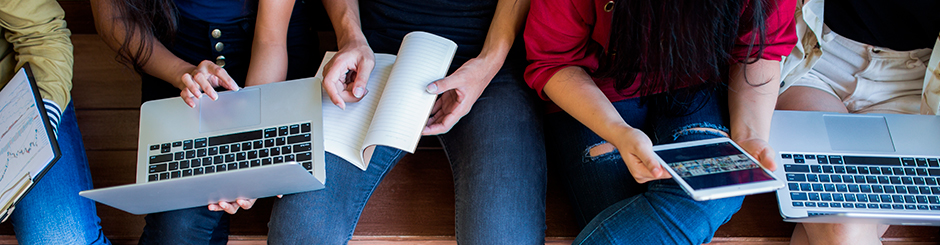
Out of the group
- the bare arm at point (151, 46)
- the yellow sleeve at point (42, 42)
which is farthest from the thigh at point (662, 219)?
the yellow sleeve at point (42, 42)

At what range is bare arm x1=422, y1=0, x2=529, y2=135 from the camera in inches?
38.8

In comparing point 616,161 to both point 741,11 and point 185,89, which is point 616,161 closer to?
point 741,11

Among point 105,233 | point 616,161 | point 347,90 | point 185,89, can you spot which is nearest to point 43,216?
point 105,233

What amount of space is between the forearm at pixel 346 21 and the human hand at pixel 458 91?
0.21 meters

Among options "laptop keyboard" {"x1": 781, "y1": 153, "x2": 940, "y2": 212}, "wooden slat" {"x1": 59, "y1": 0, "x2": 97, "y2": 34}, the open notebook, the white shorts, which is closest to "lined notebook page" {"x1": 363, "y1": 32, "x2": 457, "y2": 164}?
the open notebook

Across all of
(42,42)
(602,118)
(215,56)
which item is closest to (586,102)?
(602,118)

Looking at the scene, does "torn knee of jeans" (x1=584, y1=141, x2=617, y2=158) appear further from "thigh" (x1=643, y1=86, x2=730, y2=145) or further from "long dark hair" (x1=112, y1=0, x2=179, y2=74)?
"long dark hair" (x1=112, y1=0, x2=179, y2=74)

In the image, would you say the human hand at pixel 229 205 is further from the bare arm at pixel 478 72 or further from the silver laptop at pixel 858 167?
the silver laptop at pixel 858 167

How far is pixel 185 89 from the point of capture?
96cm

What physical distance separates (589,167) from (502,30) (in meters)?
0.33

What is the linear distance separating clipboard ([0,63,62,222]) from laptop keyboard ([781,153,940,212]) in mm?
1301

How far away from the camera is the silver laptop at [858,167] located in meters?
0.91

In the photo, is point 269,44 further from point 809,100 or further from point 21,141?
point 809,100

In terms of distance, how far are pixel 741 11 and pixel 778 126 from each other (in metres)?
0.31
